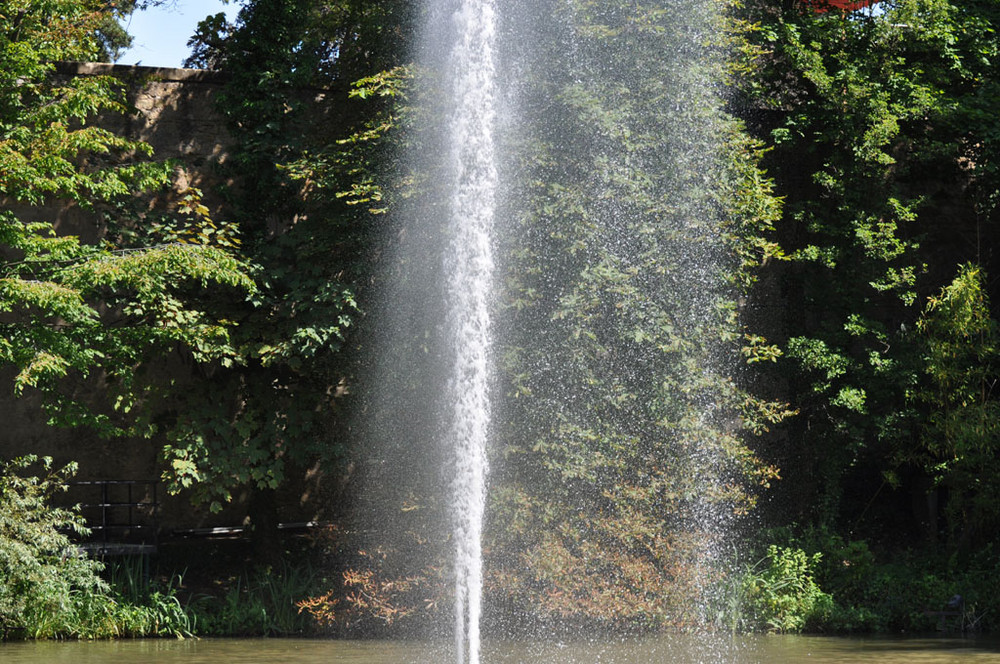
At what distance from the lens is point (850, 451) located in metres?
14.2

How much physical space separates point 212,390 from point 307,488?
9.45ft

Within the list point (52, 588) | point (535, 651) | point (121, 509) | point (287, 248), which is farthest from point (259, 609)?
point (287, 248)

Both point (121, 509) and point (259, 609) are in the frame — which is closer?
point (259, 609)

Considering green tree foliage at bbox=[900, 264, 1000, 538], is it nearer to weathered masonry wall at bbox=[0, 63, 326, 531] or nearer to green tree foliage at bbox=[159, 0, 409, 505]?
green tree foliage at bbox=[159, 0, 409, 505]

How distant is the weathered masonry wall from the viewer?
14.5m

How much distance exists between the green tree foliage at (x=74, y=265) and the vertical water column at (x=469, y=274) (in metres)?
2.20

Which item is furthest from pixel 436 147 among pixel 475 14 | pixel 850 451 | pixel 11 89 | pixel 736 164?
pixel 850 451

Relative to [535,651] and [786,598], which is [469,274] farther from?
[786,598]

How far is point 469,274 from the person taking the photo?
11.5 m

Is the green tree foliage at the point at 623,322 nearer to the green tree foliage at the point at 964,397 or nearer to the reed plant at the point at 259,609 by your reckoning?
the green tree foliage at the point at 964,397

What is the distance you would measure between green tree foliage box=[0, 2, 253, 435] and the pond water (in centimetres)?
238

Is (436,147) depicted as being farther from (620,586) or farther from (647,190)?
(620,586)

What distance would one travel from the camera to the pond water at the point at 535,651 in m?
9.73

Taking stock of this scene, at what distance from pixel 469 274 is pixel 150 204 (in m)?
5.27
